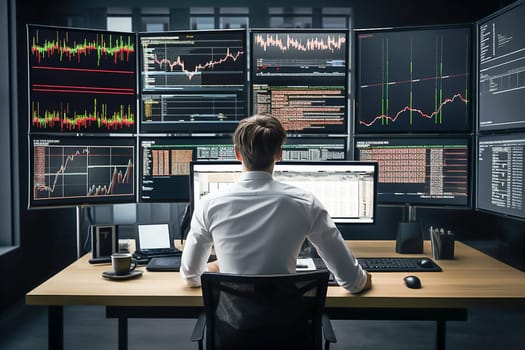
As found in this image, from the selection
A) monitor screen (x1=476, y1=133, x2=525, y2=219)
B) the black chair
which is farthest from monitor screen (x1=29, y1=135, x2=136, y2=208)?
monitor screen (x1=476, y1=133, x2=525, y2=219)

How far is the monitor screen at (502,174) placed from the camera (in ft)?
7.11

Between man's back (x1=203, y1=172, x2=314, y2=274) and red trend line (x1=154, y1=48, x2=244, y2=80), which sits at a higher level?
red trend line (x1=154, y1=48, x2=244, y2=80)

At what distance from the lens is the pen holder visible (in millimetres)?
2281

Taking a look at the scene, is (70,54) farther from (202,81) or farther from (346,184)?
(346,184)

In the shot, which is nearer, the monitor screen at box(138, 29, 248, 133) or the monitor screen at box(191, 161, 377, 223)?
the monitor screen at box(191, 161, 377, 223)

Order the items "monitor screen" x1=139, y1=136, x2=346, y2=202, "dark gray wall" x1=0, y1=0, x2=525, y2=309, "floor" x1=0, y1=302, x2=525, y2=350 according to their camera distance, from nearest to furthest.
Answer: "monitor screen" x1=139, y1=136, x2=346, y2=202 < "floor" x1=0, y1=302, x2=525, y2=350 < "dark gray wall" x1=0, y1=0, x2=525, y2=309

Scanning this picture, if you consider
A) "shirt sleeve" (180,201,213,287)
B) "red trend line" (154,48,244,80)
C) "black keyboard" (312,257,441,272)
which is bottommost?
"black keyboard" (312,257,441,272)

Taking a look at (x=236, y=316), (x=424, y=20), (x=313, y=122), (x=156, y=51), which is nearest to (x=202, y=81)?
(x=156, y=51)

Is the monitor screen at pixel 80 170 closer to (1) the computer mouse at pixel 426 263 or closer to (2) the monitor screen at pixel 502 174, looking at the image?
(1) the computer mouse at pixel 426 263

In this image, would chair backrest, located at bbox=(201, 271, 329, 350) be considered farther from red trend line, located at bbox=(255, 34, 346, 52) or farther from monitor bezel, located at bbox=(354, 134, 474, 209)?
red trend line, located at bbox=(255, 34, 346, 52)

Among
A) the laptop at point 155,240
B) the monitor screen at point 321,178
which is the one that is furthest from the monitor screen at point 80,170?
the monitor screen at point 321,178

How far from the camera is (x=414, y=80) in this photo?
2.61m

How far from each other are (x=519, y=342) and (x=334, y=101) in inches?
72.4

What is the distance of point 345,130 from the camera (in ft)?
9.21
